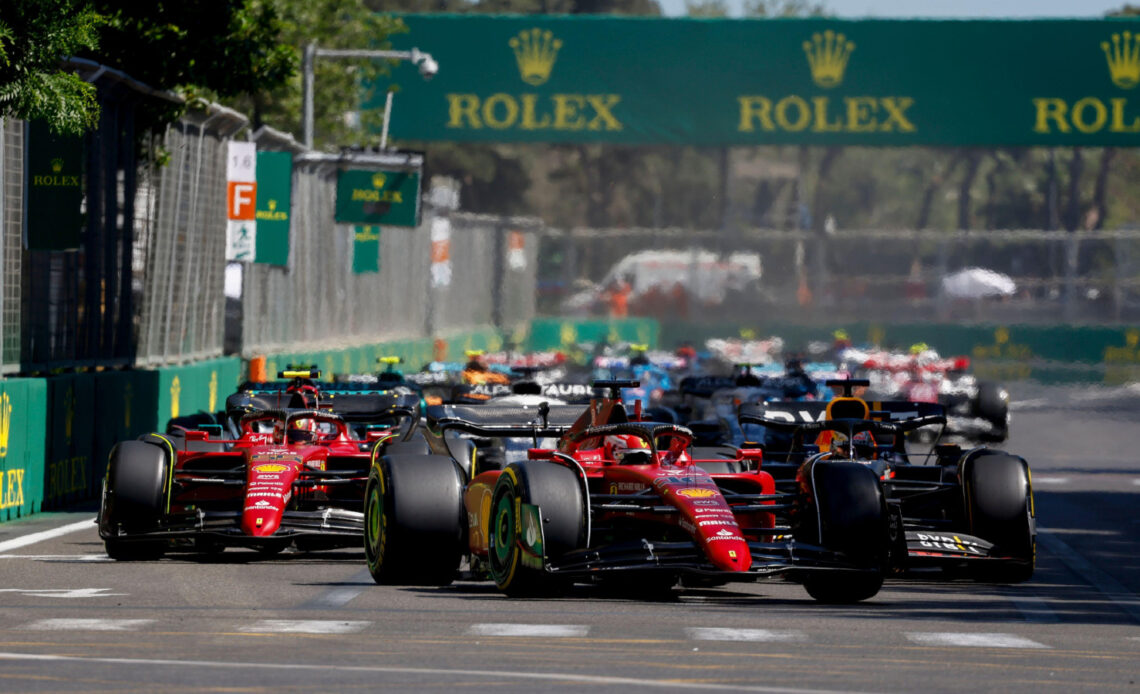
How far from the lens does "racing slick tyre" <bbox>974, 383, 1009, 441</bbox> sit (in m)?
31.6

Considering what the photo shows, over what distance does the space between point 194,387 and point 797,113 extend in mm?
32626

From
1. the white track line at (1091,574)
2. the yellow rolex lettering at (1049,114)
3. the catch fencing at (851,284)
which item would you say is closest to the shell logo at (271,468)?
the white track line at (1091,574)

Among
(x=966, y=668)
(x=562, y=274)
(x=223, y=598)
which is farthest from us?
(x=562, y=274)

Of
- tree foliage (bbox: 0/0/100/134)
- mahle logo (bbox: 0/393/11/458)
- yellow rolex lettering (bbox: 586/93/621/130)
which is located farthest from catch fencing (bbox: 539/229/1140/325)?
tree foliage (bbox: 0/0/100/134)

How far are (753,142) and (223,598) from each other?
46.3 metres

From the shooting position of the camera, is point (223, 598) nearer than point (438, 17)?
Yes

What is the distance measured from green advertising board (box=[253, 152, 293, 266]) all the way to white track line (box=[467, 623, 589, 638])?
75.5 feet

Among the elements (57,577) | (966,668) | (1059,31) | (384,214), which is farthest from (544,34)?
(966,668)

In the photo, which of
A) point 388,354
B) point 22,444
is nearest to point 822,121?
point 388,354

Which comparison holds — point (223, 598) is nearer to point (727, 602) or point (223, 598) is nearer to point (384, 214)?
point (727, 602)

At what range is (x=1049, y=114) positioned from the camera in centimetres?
5781

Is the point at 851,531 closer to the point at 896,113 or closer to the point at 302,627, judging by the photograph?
the point at 302,627

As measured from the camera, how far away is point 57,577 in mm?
14430

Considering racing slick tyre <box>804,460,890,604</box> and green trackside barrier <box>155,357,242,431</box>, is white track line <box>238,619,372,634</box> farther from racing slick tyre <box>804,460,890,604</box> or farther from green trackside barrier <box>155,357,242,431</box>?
green trackside barrier <box>155,357,242,431</box>
